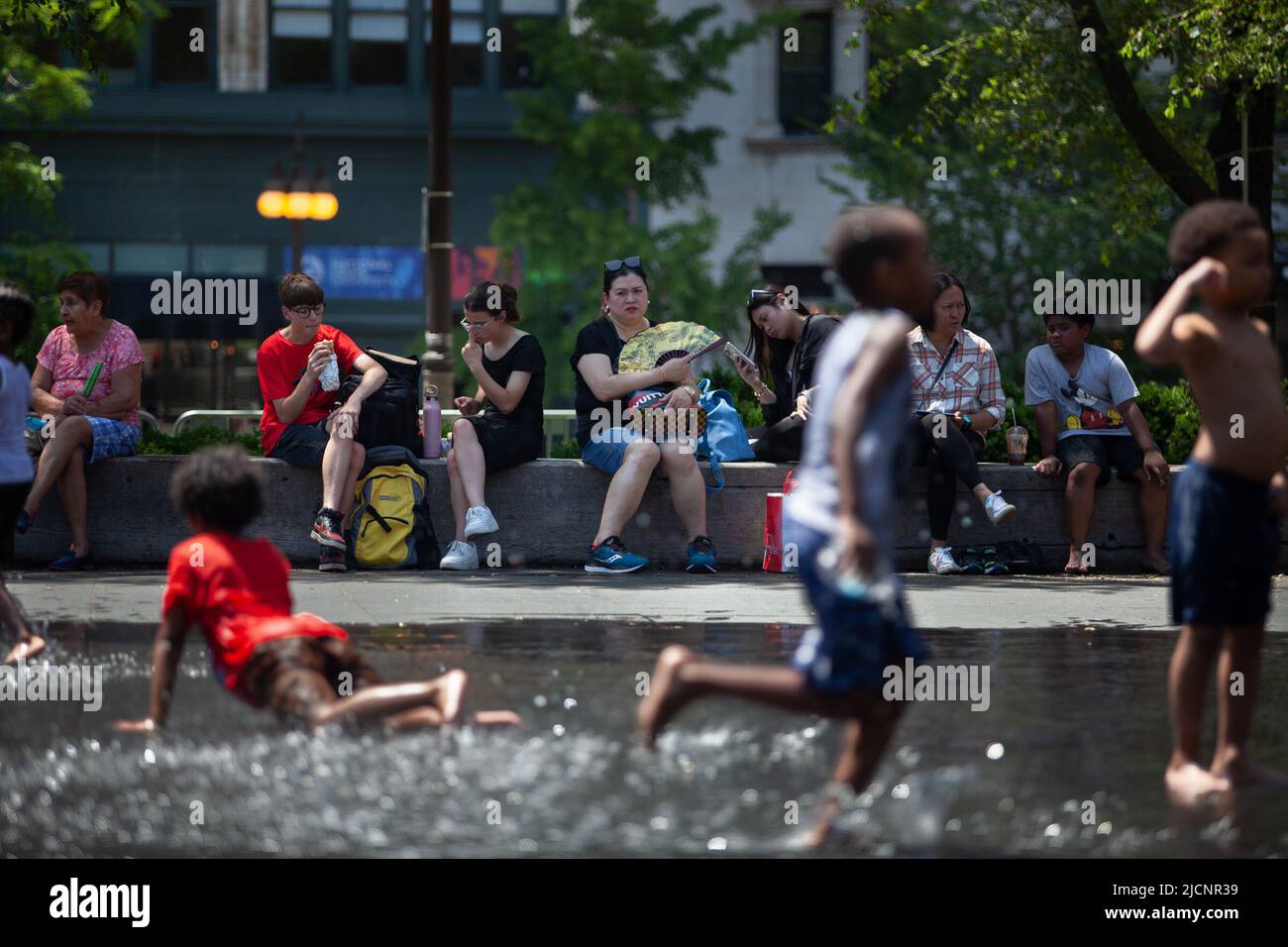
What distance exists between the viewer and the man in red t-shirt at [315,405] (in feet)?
36.3

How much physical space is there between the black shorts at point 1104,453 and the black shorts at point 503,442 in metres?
3.34

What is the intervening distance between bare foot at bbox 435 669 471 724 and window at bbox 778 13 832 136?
2873 cm

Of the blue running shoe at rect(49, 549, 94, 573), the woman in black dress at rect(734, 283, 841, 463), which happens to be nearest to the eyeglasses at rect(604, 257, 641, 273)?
the woman in black dress at rect(734, 283, 841, 463)

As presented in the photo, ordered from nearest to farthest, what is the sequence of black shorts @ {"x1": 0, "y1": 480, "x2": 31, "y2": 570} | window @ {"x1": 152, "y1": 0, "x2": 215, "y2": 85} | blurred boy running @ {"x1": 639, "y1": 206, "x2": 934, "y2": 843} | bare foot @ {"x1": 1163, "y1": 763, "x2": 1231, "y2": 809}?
blurred boy running @ {"x1": 639, "y1": 206, "x2": 934, "y2": 843} < bare foot @ {"x1": 1163, "y1": 763, "x2": 1231, "y2": 809} < black shorts @ {"x1": 0, "y1": 480, "x2": 31, "y2": 570} < window @ {"x1": 152, "y1": 0, "x2": 215, "y2": 85}

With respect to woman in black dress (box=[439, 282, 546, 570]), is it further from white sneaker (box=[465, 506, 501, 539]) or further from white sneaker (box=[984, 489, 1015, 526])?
white sneaker (box=[984, 489, 1015, 526])

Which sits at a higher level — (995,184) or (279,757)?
(995,184)

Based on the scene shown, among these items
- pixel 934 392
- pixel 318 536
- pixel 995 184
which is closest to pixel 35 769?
pixel 318 536

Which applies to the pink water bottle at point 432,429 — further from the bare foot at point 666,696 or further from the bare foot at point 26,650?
the bare foot at point 666,696

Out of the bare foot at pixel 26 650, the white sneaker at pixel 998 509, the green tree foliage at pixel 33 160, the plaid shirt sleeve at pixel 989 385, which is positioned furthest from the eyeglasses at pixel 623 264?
the green tree foliage at pixel 33 160

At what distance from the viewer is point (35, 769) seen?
580cm

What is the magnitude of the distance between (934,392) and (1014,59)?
407cm

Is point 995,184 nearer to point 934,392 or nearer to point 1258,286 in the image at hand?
point 934,392

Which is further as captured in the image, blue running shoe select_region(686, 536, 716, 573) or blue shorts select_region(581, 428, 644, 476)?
blue shorts select_region(581, 428, 644, 476)

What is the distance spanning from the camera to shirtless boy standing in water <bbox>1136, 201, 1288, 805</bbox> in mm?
5715
